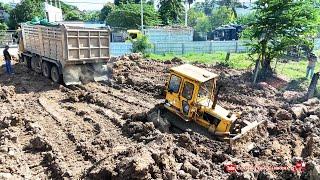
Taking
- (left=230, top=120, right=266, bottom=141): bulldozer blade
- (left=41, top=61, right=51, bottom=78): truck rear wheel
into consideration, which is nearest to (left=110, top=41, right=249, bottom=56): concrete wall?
(left=41, top=61, right=51, bottom=78): truck rear wheel

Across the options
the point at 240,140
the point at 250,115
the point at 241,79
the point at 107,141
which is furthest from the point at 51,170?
the point at 241,79

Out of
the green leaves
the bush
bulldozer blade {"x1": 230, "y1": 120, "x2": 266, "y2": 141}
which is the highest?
the green leaves

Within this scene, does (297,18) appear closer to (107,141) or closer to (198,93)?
(198,93)

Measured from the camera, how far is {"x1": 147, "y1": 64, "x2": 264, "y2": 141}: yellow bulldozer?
909 centimetres

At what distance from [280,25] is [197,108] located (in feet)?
31.3

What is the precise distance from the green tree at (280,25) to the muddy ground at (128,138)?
275 cm

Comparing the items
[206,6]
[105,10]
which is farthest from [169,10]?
[206,6]

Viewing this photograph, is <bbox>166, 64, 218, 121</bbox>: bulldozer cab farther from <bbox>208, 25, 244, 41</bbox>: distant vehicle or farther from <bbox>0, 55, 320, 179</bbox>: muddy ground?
<bbox>208, 25, 244, 41</bbox>: distant vehicle

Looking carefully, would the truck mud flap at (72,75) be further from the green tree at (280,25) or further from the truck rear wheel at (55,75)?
the green tree at (280,25)

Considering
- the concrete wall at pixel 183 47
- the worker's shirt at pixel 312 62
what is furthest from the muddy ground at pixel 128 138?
the concrete wall at pixel 183 47

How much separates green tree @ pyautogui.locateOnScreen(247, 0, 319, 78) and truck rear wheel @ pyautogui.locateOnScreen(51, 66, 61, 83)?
9.57 m

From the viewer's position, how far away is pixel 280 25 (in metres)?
16.7

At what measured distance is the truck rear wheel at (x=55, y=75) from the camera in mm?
15083

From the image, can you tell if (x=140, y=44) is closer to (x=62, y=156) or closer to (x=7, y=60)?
(x=7, y=60)
